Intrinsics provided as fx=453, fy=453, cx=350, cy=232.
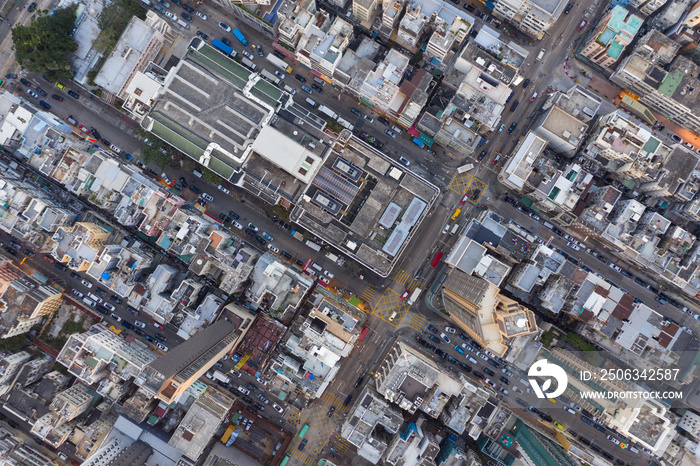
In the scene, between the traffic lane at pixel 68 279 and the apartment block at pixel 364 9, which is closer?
the apartment block at pixel 364 9

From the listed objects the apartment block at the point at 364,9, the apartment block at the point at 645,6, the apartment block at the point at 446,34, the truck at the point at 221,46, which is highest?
the apartment block at the point at 645,6

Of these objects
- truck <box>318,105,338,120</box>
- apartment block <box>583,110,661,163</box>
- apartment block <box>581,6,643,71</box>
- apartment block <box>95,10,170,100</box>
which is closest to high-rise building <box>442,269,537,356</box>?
apartment block <box>583,110,661,163</box>

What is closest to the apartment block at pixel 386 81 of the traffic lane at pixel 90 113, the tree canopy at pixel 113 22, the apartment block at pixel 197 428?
the tree canopy at pixel 113 22

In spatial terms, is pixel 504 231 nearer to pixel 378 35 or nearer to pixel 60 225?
pixel 378 35

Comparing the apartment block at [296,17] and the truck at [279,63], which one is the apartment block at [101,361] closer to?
the truck at [279,63]

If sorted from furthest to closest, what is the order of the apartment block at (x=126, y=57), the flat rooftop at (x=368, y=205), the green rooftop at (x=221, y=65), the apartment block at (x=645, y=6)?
the apartment block at (x=126, y=57) → the apartment block at (x=645, y=6) → the green rooftop at (x=221, y=65) → the flat rooftop at (x=368, y=205)

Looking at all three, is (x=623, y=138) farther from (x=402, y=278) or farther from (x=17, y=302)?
(x=17, y=302)
